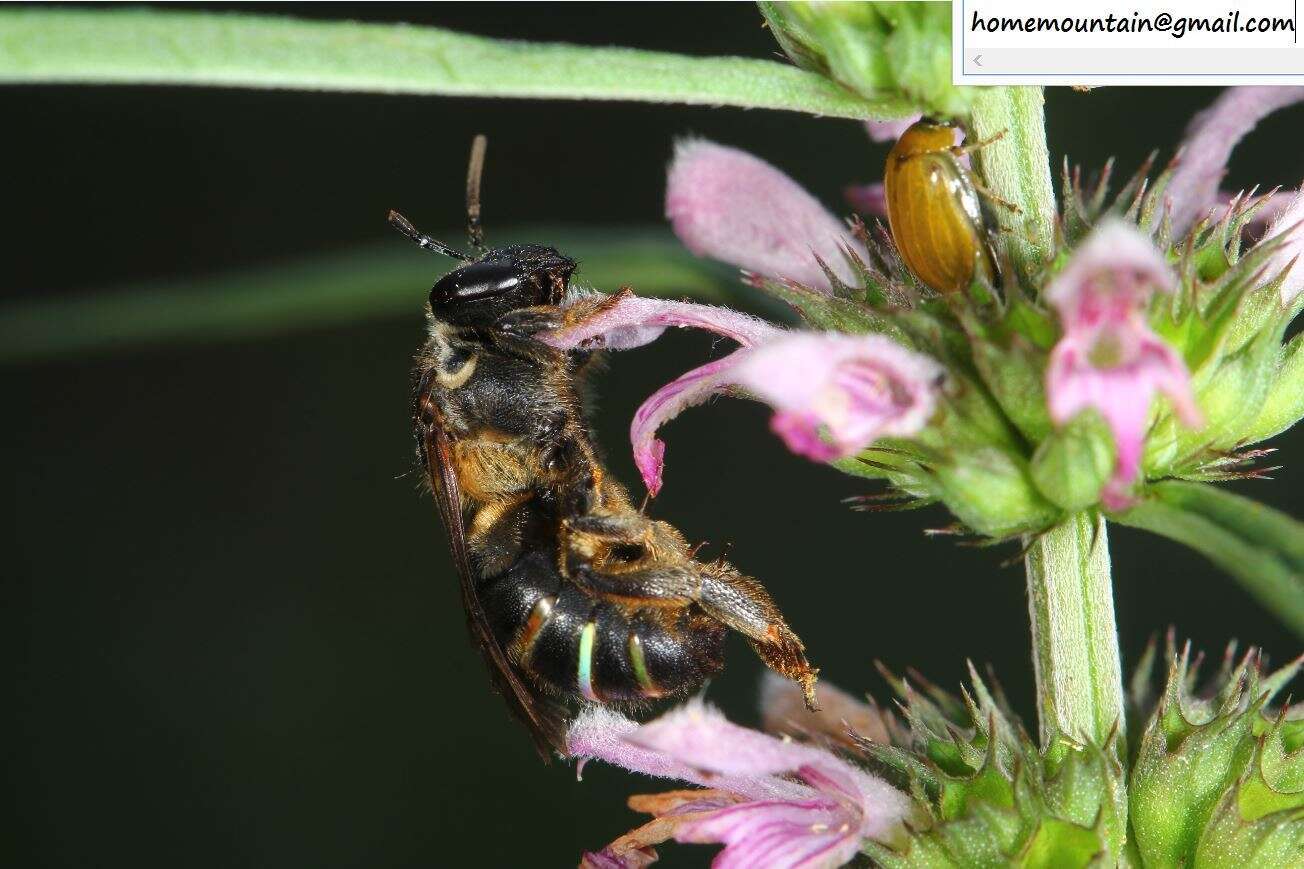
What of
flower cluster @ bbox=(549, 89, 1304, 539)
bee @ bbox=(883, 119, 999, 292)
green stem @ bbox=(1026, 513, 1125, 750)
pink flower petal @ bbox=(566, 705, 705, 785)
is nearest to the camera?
flower cluster @ bbox=(549, 89, 1304, 539)

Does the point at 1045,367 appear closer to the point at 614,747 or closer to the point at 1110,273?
the point at 1110,273

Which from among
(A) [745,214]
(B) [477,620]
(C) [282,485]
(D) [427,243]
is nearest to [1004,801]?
(B) [477,620]

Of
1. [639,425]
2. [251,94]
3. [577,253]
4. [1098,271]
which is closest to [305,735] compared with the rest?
[251,94]

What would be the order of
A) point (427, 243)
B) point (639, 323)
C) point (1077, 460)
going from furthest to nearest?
1. point (427, 243)
2. point (639, 323)
3. point (1077, 460)

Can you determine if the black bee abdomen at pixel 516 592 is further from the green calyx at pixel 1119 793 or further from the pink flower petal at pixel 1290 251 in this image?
the pink flower petal at pixel 1290 251

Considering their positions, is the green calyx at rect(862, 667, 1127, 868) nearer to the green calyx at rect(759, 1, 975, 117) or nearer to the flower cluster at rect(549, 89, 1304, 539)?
the flower cluster at rect(549, 89, 1304, 539)

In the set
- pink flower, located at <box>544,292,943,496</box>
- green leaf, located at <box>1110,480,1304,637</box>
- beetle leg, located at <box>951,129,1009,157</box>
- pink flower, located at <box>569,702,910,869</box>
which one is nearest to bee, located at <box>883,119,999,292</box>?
beetle leg, located at <box>951,129,1009,157</box>
